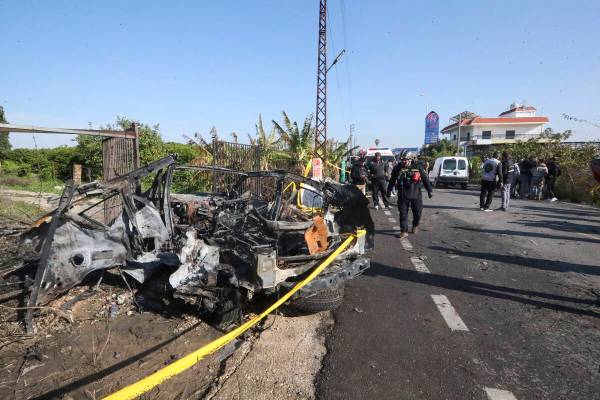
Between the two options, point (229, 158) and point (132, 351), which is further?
point (229, 158)

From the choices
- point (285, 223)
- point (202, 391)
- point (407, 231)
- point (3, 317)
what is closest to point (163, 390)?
point (202, 391)

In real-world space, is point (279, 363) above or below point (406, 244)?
below

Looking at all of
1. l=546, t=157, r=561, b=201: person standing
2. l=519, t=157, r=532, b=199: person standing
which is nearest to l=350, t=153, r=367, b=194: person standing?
l=519, t=157, r=532, b=199: person standing

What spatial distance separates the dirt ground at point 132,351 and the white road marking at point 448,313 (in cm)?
126

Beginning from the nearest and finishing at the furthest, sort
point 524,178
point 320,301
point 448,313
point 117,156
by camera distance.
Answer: point 320,301 < point 448,313 < point 117,156 < point 524,178

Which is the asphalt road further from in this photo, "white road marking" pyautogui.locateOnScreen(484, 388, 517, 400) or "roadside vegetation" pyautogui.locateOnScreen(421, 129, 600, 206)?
"roadside vegetation" pyautogui.locateOnScreen(421, 129, 600, 206)

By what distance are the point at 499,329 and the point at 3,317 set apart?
4992 millimetres

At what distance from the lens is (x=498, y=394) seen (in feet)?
9.02

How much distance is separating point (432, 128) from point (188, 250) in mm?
53415

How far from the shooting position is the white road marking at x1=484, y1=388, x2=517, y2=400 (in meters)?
2.71

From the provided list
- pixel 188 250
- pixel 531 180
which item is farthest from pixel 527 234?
pixel 531 180

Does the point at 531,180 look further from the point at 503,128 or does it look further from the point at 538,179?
the point at 503,128

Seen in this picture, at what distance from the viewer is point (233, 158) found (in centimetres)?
1153

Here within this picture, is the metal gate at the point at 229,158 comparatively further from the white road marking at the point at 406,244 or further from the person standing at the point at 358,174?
the white road marking at the point at 406,244
